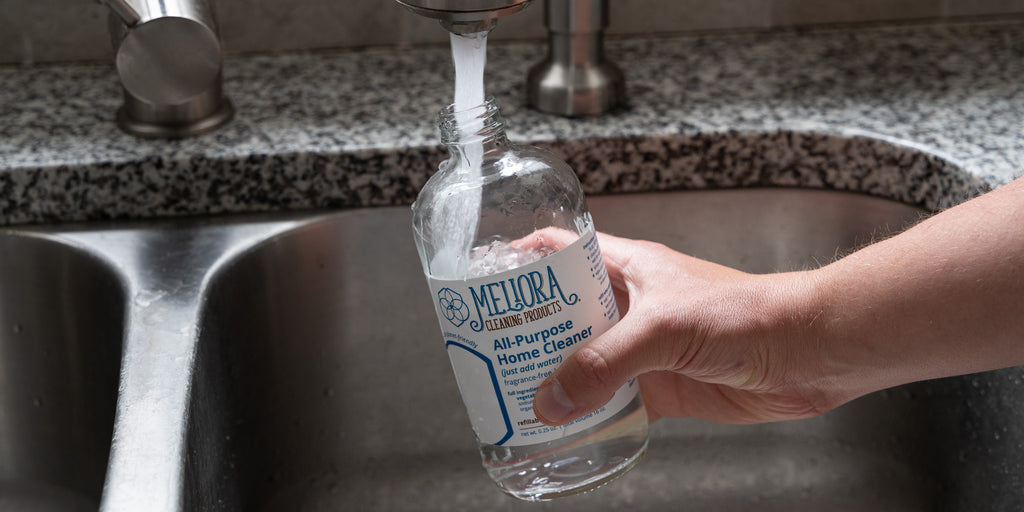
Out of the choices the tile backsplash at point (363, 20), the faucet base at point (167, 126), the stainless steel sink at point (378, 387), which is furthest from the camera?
the tile backsplash at point (363, 20)

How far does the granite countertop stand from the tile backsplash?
7cm

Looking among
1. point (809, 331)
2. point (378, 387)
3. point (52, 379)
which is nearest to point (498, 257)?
point (809, 331)

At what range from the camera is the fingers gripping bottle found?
23.0 inches

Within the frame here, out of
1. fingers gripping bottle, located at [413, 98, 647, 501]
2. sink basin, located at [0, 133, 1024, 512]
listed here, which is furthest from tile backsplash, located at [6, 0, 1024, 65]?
fingers gripping bottle, located at [413, 98, 647, 501]

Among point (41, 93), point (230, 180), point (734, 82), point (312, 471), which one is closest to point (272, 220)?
point (230, 180)

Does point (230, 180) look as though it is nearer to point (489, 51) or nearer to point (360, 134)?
point (360, 134)

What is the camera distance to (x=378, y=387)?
94cm

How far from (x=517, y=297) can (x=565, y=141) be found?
0.34m

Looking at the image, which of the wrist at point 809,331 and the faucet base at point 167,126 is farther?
the faucet base at point 167,126

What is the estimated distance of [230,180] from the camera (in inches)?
34.4

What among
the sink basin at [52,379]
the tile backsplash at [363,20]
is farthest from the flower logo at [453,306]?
the tile backsplash at [363,20]

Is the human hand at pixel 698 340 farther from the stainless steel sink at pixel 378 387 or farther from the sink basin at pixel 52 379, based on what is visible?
the sink basin at pixel 52 379

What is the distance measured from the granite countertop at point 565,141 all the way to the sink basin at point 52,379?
0.18ft

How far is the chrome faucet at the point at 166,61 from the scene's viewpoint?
821 mm
